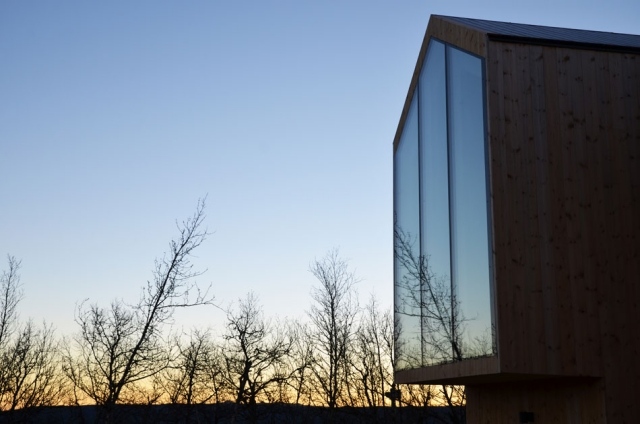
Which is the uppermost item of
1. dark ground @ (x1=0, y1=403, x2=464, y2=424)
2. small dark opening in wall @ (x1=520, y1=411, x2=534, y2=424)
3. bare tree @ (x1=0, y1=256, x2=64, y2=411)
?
bare tree @ (x1=0, y1=256, x2=64, y2=411)

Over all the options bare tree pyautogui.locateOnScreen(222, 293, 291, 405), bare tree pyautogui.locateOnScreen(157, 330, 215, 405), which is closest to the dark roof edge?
bare tree pyautogui.locateOnScreen(157, 330, 215, 405)

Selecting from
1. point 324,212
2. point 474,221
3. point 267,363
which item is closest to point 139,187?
point 324,212

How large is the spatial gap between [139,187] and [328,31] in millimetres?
6263

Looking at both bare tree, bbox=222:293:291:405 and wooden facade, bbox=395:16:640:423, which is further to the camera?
bare tree, bbox=222:293:291:405

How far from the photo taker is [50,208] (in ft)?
61.5

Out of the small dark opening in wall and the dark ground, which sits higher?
the dark ground

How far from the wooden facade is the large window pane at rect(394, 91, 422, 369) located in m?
2.95

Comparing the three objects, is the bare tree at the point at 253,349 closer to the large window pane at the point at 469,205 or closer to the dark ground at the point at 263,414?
the dark ground at the point at 263,414

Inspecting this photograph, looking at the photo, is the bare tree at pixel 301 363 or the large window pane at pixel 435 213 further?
the bare tree at pixel 301 363

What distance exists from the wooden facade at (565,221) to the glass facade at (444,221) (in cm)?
25

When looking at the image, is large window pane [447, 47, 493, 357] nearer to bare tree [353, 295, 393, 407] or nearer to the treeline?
the treeline

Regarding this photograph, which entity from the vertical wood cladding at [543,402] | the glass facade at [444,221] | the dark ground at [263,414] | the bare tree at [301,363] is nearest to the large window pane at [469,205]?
the glass facade at [444,221]

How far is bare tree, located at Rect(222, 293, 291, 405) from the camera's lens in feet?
80.3

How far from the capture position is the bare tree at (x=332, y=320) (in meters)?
25.0
